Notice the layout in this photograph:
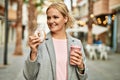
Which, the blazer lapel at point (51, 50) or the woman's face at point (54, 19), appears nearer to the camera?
the blazer lapel at point (51, 50)

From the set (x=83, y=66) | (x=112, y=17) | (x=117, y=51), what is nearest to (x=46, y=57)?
(x=83, y=66)

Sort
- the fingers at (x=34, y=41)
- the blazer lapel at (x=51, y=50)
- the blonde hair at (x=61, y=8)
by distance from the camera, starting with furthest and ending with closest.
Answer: the blonde hair at (x=61, y=8), the blazer lapel at (x=51, y=50), the fingers at (x=34, y=41)

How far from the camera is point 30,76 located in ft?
11.0

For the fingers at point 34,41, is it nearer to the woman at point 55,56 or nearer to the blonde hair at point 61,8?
the woman at point 55,56

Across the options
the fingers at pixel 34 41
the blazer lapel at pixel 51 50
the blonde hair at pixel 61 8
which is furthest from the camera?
the blonde hair at pixel 61 8

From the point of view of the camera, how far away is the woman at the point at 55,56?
3.30m

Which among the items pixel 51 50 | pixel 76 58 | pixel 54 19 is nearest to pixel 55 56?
pixel 51 50

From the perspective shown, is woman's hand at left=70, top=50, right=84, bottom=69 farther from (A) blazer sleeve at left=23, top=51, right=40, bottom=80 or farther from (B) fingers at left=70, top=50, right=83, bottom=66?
(A) blazer sleeve at left=23, top=51, right=40, bottom=80

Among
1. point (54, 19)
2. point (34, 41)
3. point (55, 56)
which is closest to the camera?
point (34, 41)

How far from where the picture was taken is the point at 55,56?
335 cm

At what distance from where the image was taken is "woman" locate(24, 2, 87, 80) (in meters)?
3.30

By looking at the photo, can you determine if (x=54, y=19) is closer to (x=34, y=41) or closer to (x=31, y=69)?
Answer: (x=34, y=41)

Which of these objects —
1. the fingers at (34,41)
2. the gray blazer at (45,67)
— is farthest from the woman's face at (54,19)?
the fingers at (34,41)

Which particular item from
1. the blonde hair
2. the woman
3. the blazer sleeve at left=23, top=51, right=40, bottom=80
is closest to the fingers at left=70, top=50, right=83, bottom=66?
the woman
